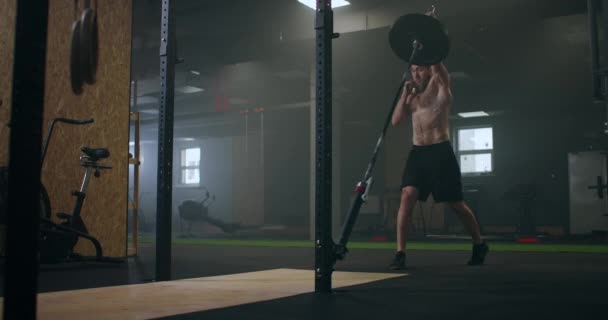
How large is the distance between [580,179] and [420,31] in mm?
8412

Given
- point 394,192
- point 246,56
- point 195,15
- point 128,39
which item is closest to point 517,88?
point 394,192

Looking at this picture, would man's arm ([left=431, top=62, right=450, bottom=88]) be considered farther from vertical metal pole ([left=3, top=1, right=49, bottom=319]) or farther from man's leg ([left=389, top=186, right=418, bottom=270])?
vertical metal pole ([left=3, top=1, right=49, bottom=319])

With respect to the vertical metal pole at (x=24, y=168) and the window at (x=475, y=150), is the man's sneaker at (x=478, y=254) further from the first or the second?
the window at (x=475, y=150)

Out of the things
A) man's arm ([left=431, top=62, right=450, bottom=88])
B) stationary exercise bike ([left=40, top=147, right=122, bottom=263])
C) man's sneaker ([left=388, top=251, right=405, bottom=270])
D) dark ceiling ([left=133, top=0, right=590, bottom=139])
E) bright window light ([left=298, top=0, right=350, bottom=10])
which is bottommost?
man's sneaker ([left=388, top=251, right=405, bottom=270])

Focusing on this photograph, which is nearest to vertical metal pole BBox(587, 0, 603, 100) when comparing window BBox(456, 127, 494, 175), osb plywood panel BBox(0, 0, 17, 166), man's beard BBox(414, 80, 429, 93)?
man's beard BBox(414, 80, 429, 93)

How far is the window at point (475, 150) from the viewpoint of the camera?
15.6 meters

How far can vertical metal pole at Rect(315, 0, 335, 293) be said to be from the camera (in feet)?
9.70

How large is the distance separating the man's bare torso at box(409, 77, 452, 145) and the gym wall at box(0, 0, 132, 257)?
258 cm

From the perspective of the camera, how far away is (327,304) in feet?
8.52

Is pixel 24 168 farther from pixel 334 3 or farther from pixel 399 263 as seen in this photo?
pixel 334 3

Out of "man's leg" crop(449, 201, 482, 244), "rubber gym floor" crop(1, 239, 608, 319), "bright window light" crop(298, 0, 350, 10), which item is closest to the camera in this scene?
"rubber gym floor" crop(1, 239, 608, 319)

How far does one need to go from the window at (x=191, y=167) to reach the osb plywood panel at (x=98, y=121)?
14316 millimetres

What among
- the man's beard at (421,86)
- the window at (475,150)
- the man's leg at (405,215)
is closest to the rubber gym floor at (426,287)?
the man's leg at (405,215)

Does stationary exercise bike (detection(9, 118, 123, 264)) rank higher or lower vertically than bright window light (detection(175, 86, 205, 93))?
lower
